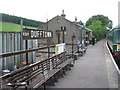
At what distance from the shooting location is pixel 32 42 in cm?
1105

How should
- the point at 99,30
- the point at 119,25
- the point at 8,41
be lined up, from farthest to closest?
the point at 99,30 → the point at 119,25 → the point at 8,41

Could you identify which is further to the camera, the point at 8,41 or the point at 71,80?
the point at 8,41

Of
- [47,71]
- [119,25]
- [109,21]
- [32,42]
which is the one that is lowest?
[47,71]

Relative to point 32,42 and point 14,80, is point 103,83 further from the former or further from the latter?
point 32,42

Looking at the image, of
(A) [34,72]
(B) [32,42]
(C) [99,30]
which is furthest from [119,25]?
(C) [99,30]

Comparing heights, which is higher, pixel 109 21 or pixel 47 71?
pixel 109 21

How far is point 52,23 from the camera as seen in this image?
38.3 metres

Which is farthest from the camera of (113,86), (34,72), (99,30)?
(99,30)

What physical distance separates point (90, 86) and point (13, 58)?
5813 millimetres

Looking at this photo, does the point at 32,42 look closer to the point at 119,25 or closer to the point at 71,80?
the point at 71,80

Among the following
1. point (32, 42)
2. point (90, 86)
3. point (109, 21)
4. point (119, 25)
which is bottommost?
point (90, 86)

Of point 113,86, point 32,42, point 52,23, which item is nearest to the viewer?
point 113,86

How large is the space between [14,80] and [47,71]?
2.59 meters


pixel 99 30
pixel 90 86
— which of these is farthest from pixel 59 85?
pixel 99 30
